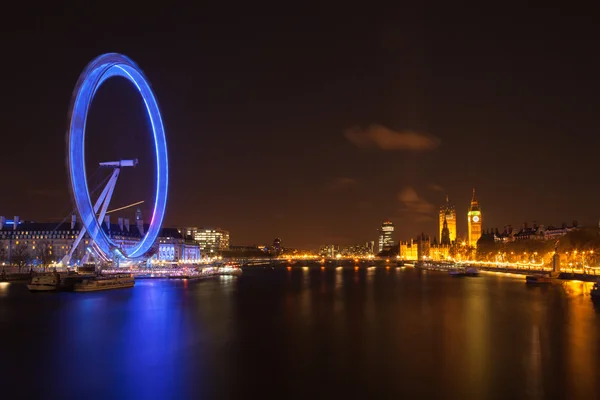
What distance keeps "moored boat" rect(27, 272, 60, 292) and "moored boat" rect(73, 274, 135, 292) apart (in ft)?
6.16

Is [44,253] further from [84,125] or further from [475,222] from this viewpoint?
[475,222]

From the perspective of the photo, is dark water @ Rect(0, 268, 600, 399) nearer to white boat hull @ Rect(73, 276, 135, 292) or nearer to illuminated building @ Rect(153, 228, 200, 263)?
white boat hull @ Rect(73, 276, 135, 292)

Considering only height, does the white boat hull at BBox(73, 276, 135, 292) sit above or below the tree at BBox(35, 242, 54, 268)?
below

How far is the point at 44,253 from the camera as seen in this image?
318 ft

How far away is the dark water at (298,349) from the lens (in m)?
18.5

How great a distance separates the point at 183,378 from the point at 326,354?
242 inches

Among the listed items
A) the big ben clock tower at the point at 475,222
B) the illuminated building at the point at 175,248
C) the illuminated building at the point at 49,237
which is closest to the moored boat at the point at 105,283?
the illuminated building at the point at 49,237

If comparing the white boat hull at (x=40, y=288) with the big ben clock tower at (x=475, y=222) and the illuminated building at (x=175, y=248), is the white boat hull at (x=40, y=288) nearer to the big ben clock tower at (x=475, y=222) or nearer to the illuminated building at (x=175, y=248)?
the illuminated building at (x=175, y=248)

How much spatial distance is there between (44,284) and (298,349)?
35255 mm

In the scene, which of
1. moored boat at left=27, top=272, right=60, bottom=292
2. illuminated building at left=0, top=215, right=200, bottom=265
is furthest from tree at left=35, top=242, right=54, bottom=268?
moored boat at left=27, top=272, right=60, bottom=292

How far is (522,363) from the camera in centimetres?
2183

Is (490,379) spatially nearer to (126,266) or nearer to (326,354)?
(326,354)

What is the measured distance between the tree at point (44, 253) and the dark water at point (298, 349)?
46755 mm

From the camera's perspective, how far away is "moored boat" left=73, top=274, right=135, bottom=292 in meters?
53.2
